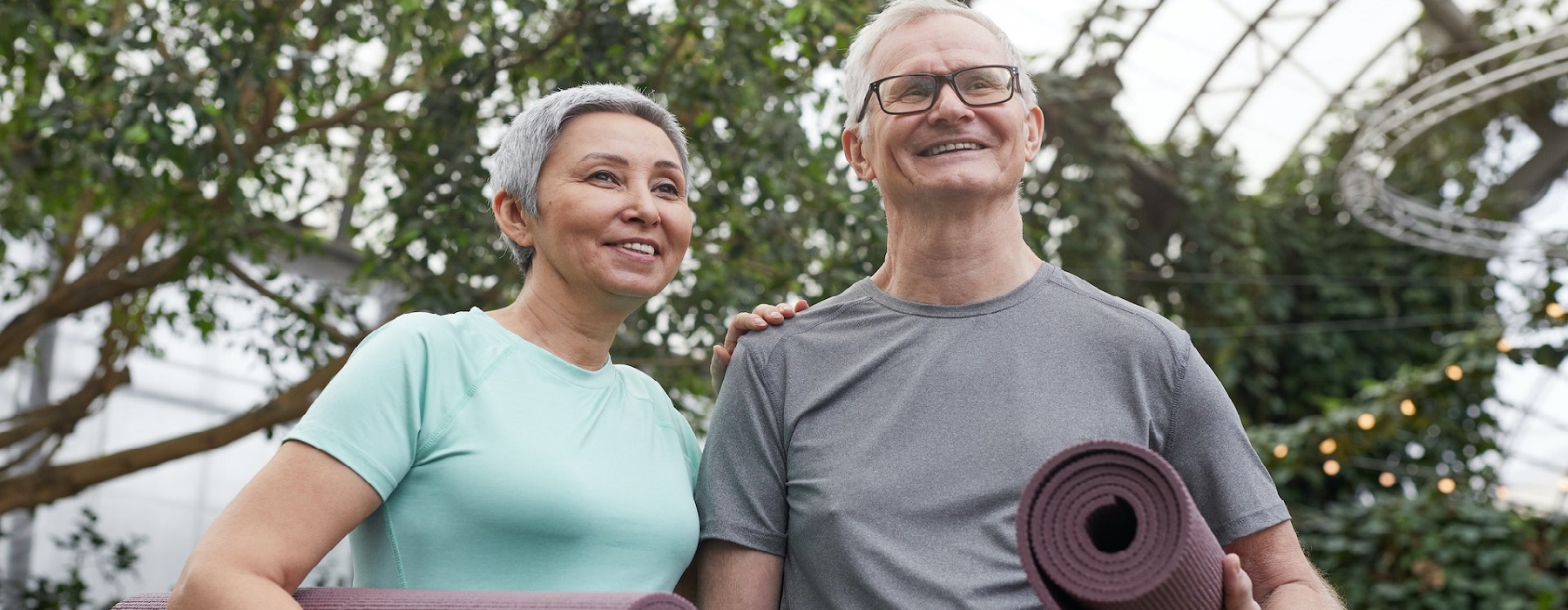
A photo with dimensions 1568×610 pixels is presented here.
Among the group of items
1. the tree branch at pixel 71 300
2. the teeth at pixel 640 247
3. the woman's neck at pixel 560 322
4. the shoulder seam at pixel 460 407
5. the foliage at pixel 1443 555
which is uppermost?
the tree branch at pixel 71 300

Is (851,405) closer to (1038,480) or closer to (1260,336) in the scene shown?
(1038,480)

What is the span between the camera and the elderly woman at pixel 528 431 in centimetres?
156

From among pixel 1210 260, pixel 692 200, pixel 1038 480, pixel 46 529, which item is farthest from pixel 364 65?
pixel 1210 260

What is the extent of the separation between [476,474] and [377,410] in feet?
0.48

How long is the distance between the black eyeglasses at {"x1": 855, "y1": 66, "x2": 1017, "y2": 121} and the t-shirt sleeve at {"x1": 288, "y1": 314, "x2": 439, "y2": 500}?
29.4 inches

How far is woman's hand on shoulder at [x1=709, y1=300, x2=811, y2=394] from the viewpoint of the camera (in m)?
2.11

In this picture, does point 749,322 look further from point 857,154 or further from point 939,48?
point 939,48

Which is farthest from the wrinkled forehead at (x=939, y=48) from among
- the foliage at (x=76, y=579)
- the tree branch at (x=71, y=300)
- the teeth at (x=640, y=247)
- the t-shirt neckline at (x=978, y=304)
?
the foliage at (x=76, y=579)

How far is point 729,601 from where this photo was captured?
1.90 meters

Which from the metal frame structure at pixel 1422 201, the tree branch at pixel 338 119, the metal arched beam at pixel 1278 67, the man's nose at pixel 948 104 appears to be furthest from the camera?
the metal arched beam at pixel 1278 67

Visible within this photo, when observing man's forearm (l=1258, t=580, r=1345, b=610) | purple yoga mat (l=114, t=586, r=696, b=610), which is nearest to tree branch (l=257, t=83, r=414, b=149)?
purple yoga mat (l=114, t=586, r=696, b=610)

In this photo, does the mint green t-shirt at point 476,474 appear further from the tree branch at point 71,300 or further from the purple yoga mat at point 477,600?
the tree branch at point 71,300

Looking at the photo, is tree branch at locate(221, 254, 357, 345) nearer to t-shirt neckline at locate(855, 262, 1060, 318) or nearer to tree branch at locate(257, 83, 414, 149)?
tree branch at locate(257, 83, 414, 149)

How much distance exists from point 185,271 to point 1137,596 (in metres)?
4.91
